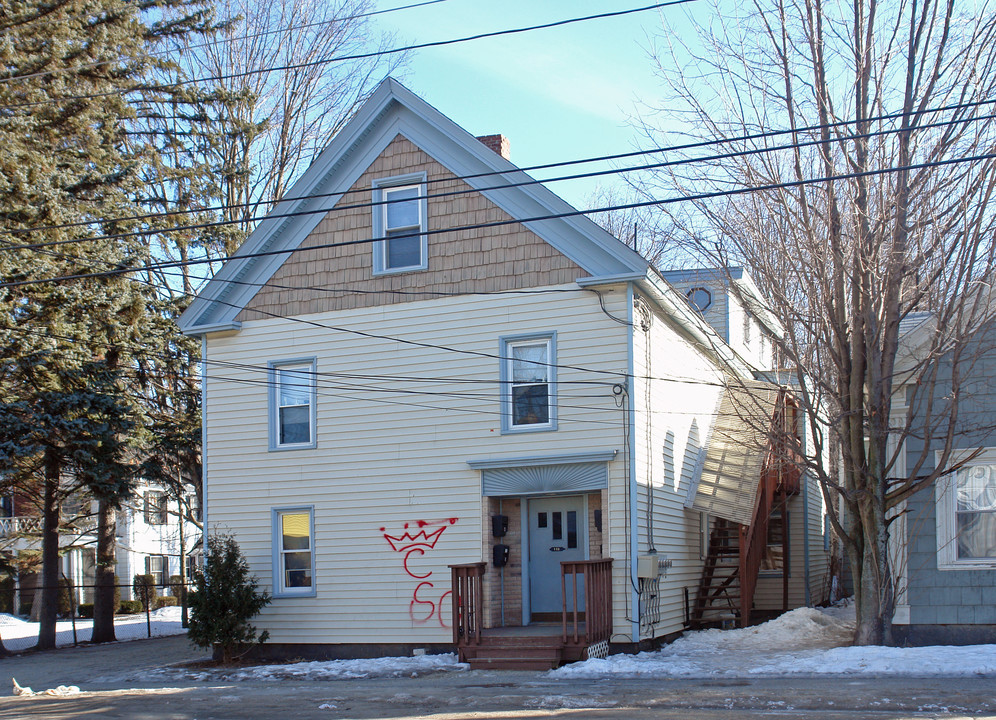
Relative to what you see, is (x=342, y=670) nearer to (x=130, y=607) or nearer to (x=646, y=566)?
(x=646, y=566)

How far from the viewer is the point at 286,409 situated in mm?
17656

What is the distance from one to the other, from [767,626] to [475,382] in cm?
623

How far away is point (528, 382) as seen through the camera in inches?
628

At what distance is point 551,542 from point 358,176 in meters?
7.09

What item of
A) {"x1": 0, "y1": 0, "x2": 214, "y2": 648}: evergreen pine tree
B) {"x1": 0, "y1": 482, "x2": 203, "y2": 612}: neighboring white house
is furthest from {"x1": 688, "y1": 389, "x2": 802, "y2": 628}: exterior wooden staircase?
{"x1": 0, "y1": 482, "x2": 203, "y2": 612}: neighboring white house

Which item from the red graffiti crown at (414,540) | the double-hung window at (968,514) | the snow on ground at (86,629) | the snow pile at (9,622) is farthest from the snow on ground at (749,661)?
the snow pile at (9,622)

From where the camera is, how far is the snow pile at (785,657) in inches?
484

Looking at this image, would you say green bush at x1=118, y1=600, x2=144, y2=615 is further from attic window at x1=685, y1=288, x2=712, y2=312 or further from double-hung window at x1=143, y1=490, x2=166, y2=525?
attic window at x1=685, y1=288, x2=712, y2=312

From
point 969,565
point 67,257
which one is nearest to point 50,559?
point 67,257

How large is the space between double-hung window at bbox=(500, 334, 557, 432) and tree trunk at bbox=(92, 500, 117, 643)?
38.3ft

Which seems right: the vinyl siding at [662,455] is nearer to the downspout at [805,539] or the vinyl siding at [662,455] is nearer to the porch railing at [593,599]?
the porch railing at [593,599]

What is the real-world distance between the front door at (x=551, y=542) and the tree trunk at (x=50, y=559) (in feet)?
35.0

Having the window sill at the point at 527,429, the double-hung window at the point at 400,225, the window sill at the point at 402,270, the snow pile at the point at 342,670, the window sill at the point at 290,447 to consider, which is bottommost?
the snow pile at the point at 342,670

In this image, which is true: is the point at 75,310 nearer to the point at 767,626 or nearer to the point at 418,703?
the point at 418,703
